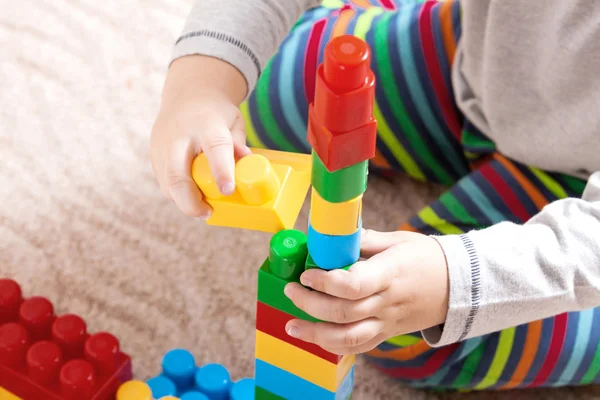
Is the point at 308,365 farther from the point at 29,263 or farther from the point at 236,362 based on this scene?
the point at 29,263

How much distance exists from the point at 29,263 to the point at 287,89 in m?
0.37

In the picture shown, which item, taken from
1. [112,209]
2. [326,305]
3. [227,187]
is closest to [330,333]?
[326,305]

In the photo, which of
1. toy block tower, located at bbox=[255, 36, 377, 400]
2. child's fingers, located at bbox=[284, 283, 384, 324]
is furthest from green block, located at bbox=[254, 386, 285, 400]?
child's fingers, located at bbox=[284, 283, 384, 324]

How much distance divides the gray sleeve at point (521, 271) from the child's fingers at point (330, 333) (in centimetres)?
9

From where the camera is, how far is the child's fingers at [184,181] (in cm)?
55

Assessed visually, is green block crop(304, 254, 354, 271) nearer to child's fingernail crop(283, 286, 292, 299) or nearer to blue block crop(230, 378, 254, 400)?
child's fingernail crop(283, 286, 292, 299)

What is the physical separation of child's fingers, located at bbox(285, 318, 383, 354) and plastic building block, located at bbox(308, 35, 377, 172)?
0.15 m

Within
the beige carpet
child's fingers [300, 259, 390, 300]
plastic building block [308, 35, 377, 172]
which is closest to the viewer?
plastic building block [308, 35, 377, 172]

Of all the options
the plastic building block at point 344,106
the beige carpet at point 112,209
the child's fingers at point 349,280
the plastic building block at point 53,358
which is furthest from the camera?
the beige carpet at point 112,209

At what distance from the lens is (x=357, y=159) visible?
0.42 metres

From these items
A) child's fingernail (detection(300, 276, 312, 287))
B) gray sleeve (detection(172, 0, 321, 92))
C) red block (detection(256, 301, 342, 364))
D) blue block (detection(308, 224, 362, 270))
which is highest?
gray sleeve (detection(172, 0, 321, 92))

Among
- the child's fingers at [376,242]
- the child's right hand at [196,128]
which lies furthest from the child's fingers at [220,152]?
the child's fingers at [376,242]

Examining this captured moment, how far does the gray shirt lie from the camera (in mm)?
570

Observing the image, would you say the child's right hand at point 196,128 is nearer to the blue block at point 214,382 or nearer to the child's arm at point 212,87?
the child's arm at point 212,87
